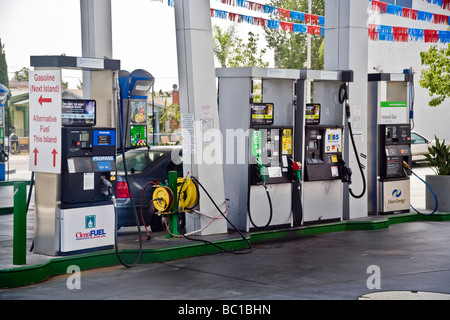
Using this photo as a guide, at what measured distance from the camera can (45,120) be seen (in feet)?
29.1

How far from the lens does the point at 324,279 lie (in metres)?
8.21

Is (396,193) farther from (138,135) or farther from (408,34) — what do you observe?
(408,34)

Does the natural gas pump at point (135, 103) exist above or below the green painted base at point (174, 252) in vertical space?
above

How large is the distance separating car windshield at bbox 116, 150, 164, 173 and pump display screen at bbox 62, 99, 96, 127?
7.86 feet

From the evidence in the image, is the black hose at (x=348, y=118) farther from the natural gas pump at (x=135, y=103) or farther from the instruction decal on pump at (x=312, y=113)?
the natural gas pump at (x=135, y=103)

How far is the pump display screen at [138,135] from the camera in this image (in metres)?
16.6

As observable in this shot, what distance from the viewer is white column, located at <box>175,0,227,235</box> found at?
1034 cm

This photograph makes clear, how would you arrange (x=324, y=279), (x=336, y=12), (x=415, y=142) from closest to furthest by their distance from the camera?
1. (x=324, y=279)
2. (x=336, y=12)
3. (x=415, y=142)

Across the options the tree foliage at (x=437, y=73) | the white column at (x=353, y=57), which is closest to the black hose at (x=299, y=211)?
the white column at (x=353, y=57)

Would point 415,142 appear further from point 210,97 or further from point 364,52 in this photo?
point 210,97

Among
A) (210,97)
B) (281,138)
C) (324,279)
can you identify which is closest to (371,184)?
(281,138)

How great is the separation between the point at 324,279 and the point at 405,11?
12720mm

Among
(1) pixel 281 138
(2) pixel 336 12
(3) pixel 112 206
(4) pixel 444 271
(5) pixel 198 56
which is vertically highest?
(2) pixel 336 12

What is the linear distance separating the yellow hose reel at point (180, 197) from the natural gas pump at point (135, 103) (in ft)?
18.0
